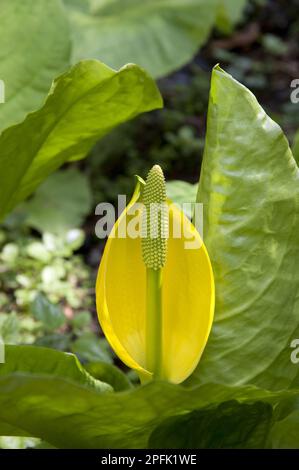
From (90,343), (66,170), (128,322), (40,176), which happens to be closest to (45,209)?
(66,170)

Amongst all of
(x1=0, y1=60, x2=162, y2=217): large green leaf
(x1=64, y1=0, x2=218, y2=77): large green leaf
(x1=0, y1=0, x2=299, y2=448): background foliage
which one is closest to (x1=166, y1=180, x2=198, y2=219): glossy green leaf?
(x1=0, y1=0, x2=299, y2=448): background foliage

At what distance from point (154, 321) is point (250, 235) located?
0.13 m

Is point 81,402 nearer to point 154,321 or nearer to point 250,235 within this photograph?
point 154,321

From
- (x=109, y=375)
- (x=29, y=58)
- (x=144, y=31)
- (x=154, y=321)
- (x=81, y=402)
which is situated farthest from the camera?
(x=144, y=31)

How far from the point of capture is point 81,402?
2.35 feet

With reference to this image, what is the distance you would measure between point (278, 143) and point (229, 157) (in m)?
0.05

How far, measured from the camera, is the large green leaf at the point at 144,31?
6.55ft

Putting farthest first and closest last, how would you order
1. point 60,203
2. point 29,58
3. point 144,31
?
point 60,203, point 144,31, point 29,58

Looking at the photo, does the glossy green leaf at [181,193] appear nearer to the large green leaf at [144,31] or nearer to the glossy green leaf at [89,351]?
the glossy green leaf at [89,351]

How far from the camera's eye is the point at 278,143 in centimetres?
83

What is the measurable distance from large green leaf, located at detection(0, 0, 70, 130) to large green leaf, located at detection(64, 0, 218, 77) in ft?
2.42

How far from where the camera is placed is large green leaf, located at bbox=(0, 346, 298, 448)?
2.28ft
